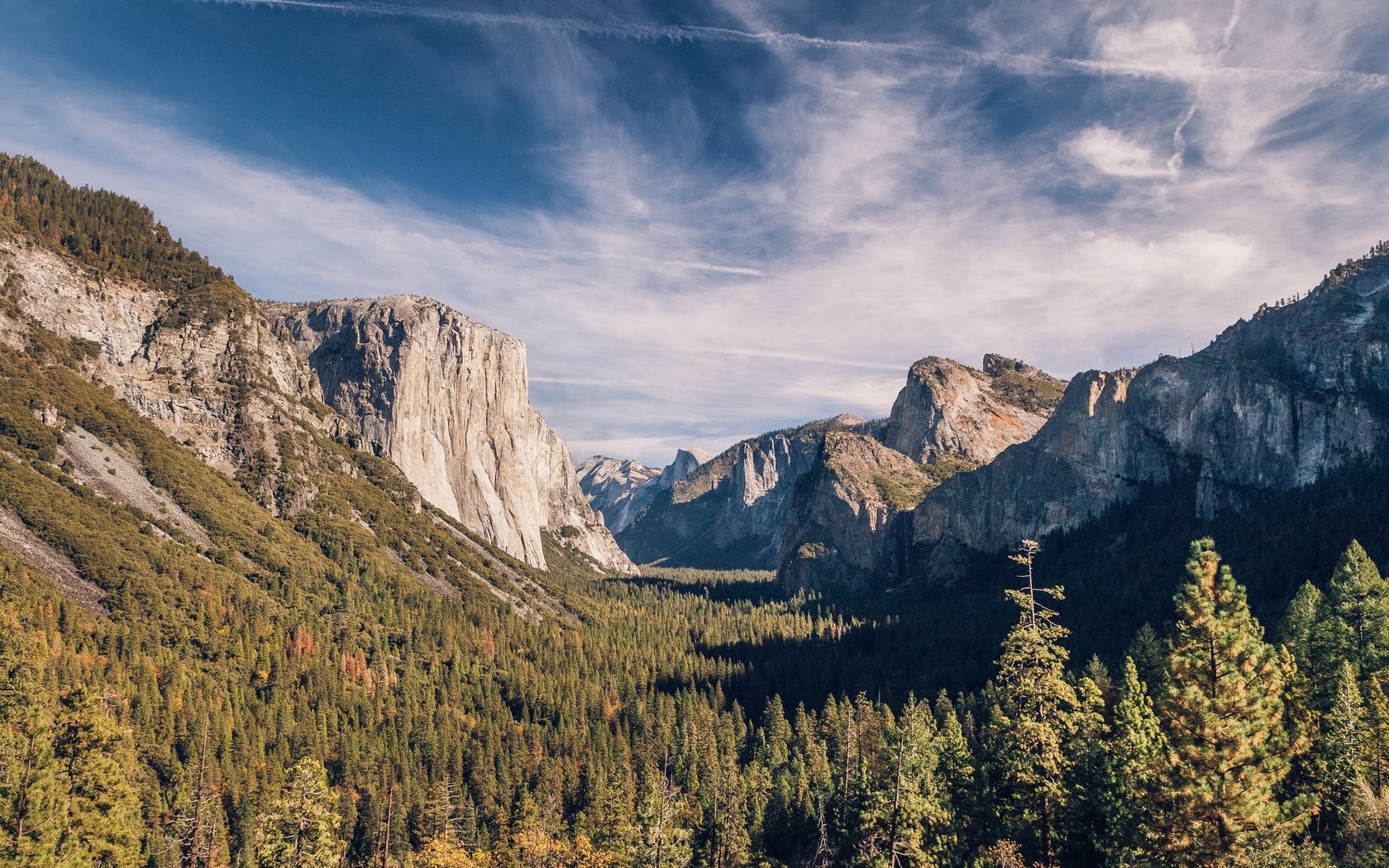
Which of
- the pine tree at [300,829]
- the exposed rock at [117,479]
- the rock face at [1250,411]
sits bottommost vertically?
the pine tree at [300,829]

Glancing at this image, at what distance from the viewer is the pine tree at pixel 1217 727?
24.1m

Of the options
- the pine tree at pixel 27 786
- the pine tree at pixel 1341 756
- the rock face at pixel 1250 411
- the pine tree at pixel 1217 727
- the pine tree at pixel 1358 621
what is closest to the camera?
the pine tree at pixel 1217 727

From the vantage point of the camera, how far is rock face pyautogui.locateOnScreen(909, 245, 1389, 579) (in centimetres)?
14362

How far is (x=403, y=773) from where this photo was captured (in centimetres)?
8256

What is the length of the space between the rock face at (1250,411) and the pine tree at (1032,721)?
513ft

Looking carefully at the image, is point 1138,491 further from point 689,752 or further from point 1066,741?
point 1066,741

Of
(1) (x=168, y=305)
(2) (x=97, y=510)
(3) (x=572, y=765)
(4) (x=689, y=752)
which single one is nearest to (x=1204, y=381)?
(4) (x=689, y=752)

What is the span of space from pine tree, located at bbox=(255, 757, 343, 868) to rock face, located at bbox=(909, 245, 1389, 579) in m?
178

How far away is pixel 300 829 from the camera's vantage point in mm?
34375

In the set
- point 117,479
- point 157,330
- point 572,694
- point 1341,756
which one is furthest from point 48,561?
point 1341,756

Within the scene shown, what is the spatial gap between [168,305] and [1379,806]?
219 metres

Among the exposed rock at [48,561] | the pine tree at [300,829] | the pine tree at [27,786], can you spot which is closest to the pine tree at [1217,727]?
the pine tree at [300,829]

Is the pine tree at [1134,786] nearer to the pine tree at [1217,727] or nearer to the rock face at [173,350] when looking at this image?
the pine tree at [1217,727]

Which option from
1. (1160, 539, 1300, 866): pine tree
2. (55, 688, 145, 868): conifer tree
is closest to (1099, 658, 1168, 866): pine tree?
(1160, 539, 1300, 866): pine tree
